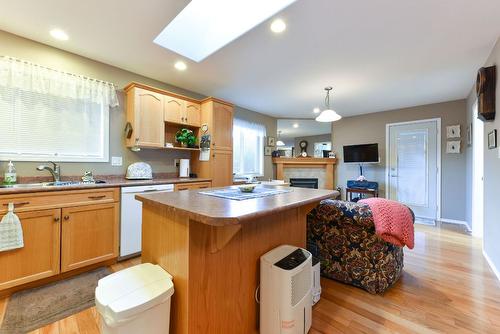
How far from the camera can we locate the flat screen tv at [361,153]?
5098 millimetres

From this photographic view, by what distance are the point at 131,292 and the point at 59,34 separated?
106 inches

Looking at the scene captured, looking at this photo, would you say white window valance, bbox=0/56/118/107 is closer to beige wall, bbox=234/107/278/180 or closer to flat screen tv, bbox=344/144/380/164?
beige wall, bbox=234/107/278/180

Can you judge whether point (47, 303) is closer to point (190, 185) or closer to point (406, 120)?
point (190, 185)

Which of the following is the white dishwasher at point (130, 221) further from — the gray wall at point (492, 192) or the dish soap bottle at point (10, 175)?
the gray wall at point (492, 192)

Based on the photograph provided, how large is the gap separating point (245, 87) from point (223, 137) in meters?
0.91

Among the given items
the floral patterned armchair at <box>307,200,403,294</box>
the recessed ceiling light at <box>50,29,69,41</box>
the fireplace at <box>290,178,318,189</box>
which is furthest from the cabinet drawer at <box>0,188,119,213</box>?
the fireplace at <box>290,178,318,189</box>

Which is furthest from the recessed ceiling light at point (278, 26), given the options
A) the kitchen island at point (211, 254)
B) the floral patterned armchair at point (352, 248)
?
the floral patterned armchair at point (352, 248)

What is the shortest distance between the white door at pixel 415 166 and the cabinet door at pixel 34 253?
5.90 metres

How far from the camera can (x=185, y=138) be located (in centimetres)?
354

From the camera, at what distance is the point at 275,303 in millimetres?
1331

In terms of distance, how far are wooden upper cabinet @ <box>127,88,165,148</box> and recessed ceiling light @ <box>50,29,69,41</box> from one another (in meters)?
0.80

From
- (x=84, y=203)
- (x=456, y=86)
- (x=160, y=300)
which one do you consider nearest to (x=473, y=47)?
(x=456, y=86)

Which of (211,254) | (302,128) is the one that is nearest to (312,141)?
(302,128)

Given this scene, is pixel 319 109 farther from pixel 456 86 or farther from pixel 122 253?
pixel 122 253
